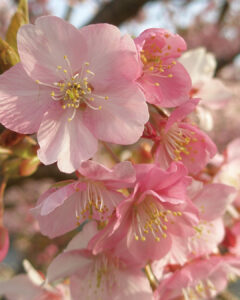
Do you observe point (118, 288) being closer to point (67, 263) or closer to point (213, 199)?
point (67, 263)

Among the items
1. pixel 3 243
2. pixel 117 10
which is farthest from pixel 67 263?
pixel 117 10

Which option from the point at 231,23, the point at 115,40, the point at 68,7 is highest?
the point at 115,40

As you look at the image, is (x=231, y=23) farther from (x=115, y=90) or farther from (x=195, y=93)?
(x=115, y=90)

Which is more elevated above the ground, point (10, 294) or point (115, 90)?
point (115, 90)

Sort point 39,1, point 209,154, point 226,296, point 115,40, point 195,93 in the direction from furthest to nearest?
point 39,1 → point 226,296 → point 195,93 → point 209,154 → point 115,40

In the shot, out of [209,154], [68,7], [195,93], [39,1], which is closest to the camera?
[209,154]

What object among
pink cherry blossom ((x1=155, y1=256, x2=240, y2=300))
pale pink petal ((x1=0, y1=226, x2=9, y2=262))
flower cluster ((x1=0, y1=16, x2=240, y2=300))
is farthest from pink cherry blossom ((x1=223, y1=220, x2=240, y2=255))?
pale pink petal ((x1=0, y1=226, x2=9, y2=262))

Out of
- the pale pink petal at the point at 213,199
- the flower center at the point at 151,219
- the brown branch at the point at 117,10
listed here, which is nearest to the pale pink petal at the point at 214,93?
the pale pink petal at the point at 213,199

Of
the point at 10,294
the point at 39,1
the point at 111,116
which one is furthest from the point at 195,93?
the point at 39,1
